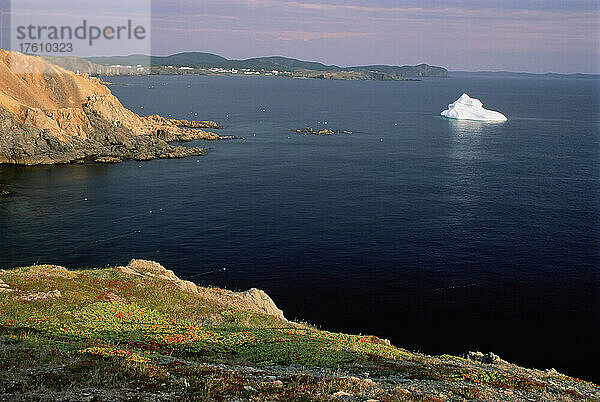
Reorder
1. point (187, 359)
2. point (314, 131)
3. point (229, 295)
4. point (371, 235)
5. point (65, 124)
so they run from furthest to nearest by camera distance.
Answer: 1. point (314, 131)
2. point (65, 124)
3. point (371, 235)
4. point (229, 295)
5. point (187, 359)

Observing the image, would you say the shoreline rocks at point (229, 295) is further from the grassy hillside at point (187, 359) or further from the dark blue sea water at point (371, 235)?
the dark blue sea water at point (371, 235)

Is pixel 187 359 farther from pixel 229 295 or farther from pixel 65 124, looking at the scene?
pixel 65 124

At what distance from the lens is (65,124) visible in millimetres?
136125

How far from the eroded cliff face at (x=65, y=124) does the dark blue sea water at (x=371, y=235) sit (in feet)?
34.0

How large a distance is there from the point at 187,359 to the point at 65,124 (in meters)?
129

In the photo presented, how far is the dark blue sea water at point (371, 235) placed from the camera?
55.5 metres

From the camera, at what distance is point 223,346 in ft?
82.3

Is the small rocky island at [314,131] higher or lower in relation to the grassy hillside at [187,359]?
higher

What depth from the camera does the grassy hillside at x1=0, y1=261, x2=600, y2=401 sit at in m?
18.0

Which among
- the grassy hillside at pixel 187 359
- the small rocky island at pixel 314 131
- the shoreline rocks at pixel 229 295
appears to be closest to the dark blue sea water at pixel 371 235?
the shoreline rocks at pixel 229 295

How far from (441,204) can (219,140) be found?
279ft

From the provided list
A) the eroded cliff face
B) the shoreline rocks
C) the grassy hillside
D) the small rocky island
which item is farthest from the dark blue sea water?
the small rocky island

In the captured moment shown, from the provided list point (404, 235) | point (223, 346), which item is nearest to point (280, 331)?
point (223, 346)

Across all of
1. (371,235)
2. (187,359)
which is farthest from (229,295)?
(371,235)
